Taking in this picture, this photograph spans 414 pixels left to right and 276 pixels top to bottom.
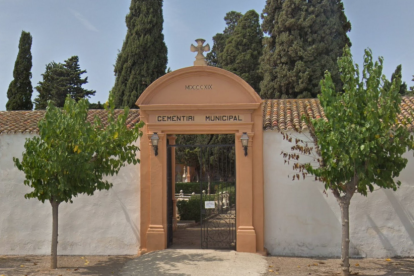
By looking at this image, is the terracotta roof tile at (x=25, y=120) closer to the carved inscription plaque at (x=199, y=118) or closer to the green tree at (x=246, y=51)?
the carved inscription plaque at (x=199, y=118)

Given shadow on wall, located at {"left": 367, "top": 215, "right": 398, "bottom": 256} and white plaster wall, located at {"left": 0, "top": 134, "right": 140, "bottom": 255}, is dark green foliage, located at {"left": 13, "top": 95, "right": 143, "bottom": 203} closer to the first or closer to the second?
white plaster wall, located at {"left": 0, "top": 134, "right": 140, "bottom": 255}

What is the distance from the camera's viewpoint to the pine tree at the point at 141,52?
2180cm

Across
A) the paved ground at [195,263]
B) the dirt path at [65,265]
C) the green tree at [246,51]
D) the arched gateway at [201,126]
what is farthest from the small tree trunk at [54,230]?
the green tree at [246,51]

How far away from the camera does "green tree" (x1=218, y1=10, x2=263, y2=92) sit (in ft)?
80.3

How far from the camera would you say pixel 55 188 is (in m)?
8.31

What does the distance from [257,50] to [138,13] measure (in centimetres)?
719

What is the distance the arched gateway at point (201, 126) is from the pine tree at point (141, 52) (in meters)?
11.6

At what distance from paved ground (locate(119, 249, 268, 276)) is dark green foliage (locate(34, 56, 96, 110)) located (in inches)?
778

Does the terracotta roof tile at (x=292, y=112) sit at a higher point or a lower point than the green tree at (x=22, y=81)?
lower

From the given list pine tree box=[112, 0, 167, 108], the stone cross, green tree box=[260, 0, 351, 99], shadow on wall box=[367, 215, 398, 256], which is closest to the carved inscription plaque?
the stone cross

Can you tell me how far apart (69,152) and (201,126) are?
3208 mm

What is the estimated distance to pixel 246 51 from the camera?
2488 cm

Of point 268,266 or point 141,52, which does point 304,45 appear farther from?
point 268,266

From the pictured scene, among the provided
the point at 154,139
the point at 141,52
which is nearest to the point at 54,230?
the point at 154,139
